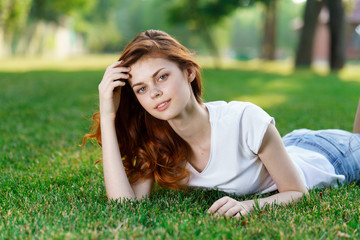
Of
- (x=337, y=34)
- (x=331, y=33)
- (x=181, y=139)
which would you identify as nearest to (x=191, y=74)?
(x=181, y=139)

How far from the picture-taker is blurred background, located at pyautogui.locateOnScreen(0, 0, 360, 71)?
62.8 feet

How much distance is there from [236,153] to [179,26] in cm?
2399

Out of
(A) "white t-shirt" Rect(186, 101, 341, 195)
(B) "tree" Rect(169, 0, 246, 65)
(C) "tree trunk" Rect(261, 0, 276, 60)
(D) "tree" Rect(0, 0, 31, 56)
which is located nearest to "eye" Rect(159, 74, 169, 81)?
(A) "white t-shirt" Rect(186, 101, 341, 195)

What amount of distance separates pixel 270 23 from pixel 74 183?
26.2 metres

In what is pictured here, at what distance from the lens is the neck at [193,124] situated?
2834 millimetres

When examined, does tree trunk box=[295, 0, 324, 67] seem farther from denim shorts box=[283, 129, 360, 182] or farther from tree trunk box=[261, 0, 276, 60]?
denim shorts box=[283, 129, 360, 182]

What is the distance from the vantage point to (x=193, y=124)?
288 centimetres

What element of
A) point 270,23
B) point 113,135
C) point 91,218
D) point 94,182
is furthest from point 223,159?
point 270,23

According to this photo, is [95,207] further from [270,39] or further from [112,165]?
[270,39]

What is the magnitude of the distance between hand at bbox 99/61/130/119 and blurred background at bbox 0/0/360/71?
0.79 m

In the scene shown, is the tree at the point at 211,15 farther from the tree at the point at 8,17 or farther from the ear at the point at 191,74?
the ear at the point at 191,74

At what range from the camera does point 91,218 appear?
249 centimetres

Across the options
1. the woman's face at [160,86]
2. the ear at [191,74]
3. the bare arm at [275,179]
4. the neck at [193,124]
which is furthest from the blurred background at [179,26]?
the bare arm at [275,179]

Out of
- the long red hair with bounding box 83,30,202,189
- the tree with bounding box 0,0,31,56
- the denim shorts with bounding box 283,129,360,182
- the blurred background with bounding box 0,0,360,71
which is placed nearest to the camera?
the long red hair with bounding box 83,30,202,189
